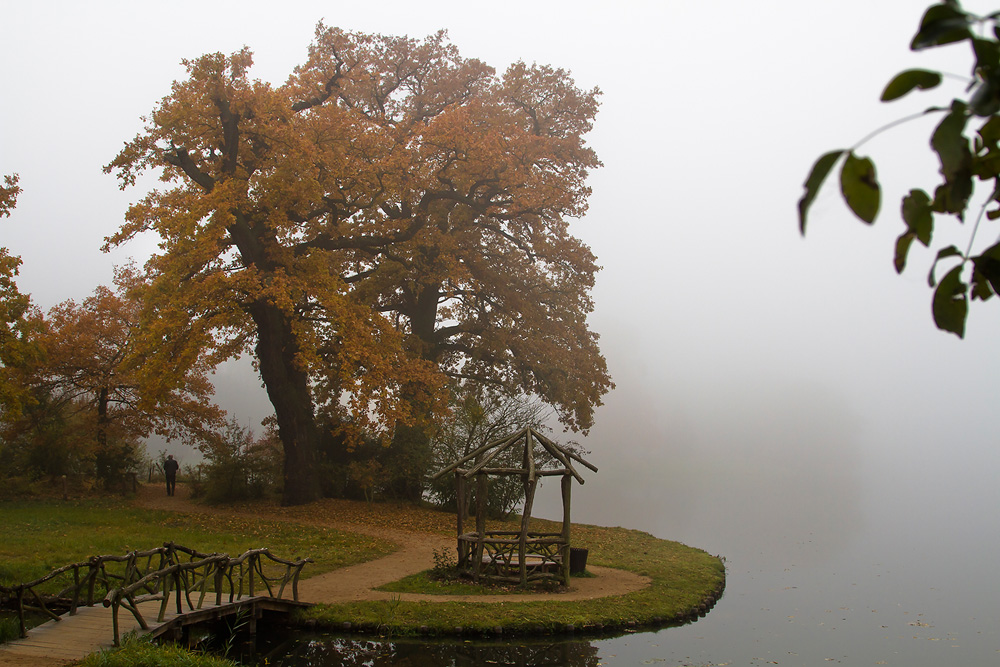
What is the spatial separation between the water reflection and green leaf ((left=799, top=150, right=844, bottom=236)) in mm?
9300

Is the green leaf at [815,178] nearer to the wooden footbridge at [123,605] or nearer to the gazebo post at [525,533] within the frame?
the wooden footbridge at [123,605]

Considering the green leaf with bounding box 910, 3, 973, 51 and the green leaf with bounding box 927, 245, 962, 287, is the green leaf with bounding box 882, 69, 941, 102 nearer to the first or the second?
the green leaf with bounding box 910, 3, 973, 51

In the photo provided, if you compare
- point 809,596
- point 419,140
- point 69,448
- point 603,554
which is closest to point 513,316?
point 419,140

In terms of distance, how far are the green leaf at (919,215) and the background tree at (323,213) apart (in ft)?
58.9

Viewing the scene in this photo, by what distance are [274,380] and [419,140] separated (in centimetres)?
814

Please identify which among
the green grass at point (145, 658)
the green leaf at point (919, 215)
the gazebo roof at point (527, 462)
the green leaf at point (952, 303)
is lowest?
the green grass at point (145, 658)

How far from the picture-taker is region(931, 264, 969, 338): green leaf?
1.37 metres

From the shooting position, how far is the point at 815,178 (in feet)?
3.47

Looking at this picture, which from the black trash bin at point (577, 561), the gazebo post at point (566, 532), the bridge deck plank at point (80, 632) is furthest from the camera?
the black trash bin at point (577, 561)

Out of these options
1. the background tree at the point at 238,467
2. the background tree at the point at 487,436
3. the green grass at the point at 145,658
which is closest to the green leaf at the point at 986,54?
the green grass at the point at 145,658

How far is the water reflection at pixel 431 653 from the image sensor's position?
9.29 metres

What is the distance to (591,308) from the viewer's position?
26703mm

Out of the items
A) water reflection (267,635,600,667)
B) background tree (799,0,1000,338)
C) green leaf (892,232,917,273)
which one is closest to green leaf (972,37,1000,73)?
background tree (799,0,1000,338)

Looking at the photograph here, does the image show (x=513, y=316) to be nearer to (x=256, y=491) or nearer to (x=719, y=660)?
(x=256, y=491)
